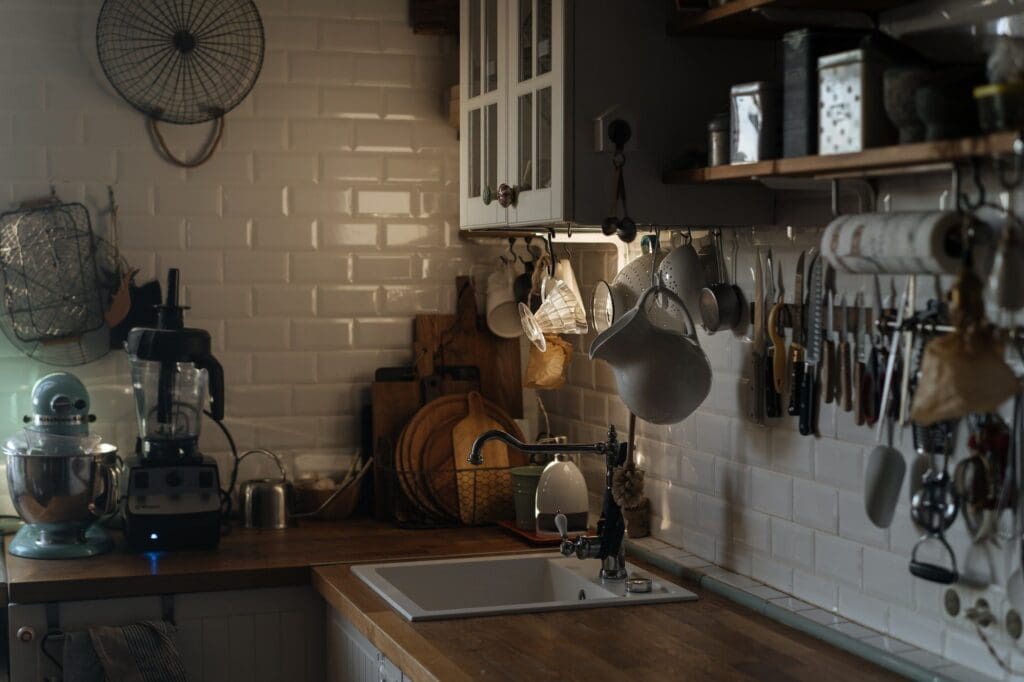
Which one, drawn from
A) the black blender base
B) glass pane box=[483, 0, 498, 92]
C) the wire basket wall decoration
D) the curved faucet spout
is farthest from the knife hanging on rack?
the wire basket wall decoration

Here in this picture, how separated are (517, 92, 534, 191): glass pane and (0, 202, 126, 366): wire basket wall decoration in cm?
132

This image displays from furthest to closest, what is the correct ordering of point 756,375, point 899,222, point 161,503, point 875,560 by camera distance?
A: point 161,503 → point 756,375 → point 875,560 → point 899,222

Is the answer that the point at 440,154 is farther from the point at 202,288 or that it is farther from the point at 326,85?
the point at 202,288

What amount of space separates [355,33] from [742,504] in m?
1.87

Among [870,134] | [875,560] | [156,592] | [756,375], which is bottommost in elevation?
[156,592]

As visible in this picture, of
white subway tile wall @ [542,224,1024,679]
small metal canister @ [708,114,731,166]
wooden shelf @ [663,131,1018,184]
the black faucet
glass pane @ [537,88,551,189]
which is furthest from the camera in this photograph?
the black faucet

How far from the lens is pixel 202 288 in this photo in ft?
12.1

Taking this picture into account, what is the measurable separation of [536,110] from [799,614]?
1.18m

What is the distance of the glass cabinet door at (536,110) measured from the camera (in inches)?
104

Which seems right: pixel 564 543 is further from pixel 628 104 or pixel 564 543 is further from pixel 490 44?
pixel 490 44

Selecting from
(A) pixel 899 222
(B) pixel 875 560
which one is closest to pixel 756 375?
(B) pixel 875 560

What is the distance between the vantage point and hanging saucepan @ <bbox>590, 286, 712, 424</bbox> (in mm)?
2682

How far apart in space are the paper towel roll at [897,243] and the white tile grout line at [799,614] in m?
0.68

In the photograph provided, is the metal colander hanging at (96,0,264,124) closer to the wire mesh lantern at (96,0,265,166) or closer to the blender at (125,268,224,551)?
the wire mesh lantern at (96,0,265,166)
